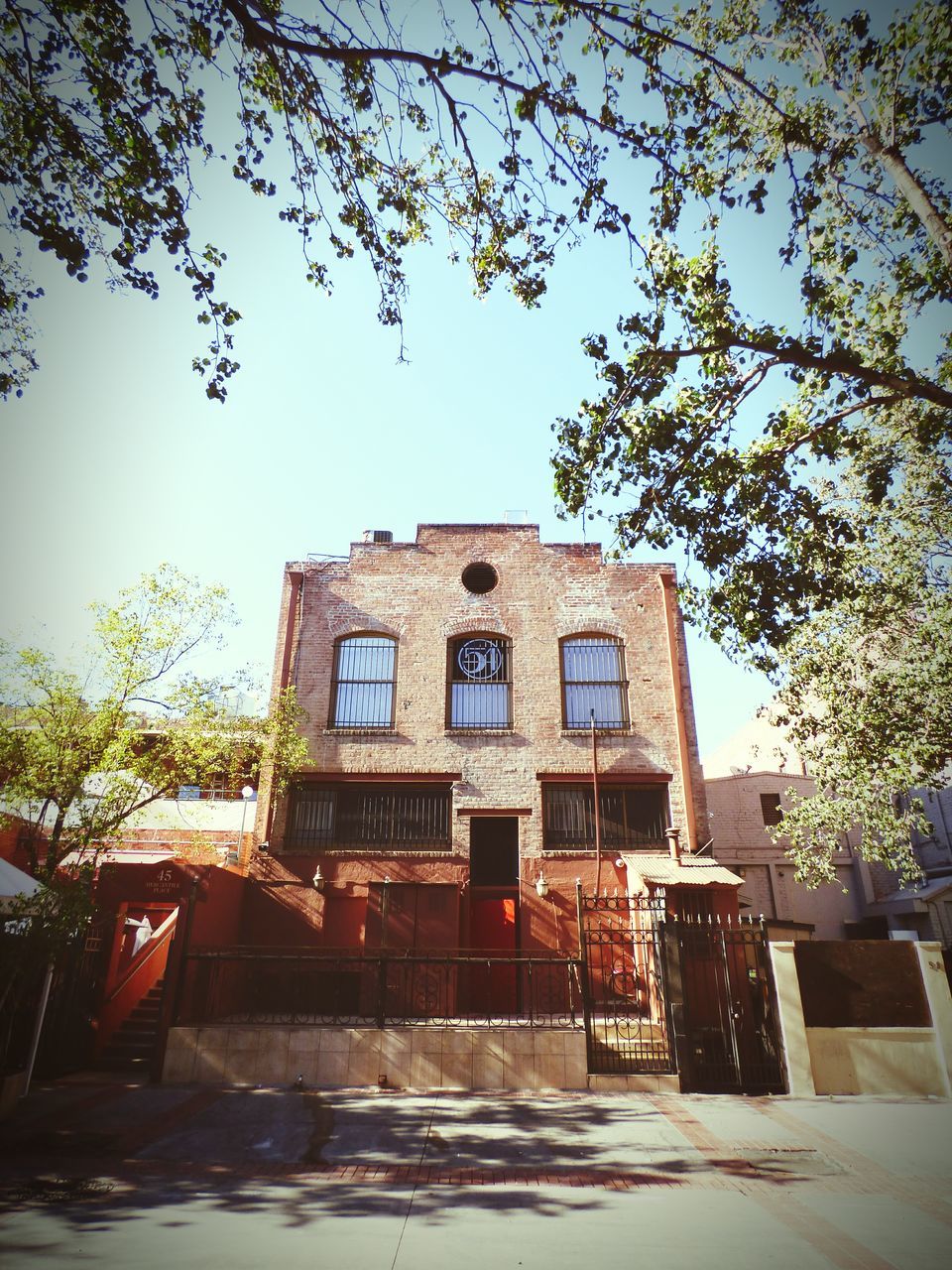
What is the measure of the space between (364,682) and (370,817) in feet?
10.6

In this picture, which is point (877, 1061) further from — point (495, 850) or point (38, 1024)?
point (38, 1024)

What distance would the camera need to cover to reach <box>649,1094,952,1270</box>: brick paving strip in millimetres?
4680

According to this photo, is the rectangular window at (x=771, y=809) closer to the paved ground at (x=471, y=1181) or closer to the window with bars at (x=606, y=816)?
the window with bars at (x=606, y=816)

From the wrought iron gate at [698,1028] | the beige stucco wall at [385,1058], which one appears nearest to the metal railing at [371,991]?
the beige stucco wall at [385,1058]

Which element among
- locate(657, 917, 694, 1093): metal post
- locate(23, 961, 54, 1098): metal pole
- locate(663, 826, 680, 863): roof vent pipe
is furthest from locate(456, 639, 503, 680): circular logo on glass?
locate(23, 961, 54, 1098): metal pole

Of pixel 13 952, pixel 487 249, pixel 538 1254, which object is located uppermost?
pixel 487 249

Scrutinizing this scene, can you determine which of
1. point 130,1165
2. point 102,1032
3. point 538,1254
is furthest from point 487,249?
point 102,1032

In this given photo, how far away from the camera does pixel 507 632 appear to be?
16.7 metres

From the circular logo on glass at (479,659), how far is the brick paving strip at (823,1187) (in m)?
9.82

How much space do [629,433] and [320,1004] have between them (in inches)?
469

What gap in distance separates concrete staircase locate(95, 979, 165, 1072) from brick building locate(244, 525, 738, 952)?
8.26 ft

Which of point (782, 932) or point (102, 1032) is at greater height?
point (782, 932)

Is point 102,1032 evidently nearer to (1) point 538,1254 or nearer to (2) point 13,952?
(2) point 13,952

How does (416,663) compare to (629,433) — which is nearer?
(629,433)
